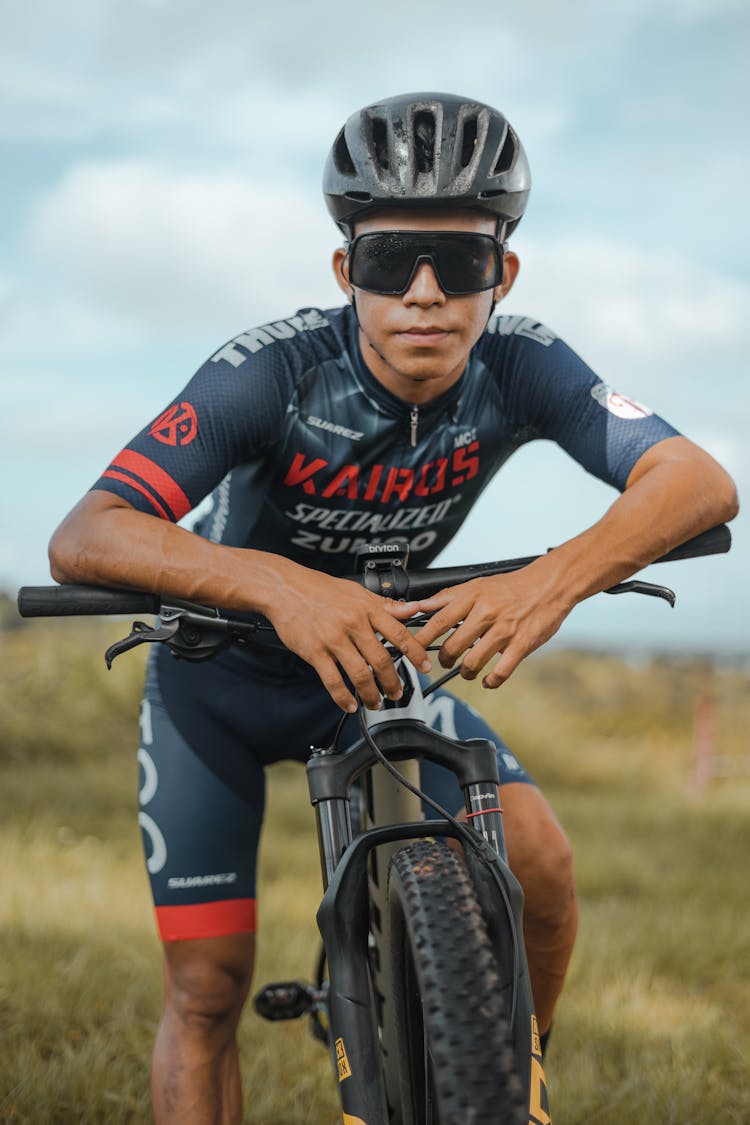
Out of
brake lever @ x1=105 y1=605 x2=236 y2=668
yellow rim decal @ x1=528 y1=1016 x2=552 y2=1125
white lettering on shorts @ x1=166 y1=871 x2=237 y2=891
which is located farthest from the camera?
white lettering on shorts @ x1=166 y1=871 x2=237 y2=891

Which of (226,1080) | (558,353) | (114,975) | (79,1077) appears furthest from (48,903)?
(558,353)

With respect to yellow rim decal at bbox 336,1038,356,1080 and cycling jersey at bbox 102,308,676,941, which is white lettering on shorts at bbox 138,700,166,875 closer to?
cycling jersey at bbox 102,308,676,941

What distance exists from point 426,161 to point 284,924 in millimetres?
4393

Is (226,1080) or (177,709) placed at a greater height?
(177,709)

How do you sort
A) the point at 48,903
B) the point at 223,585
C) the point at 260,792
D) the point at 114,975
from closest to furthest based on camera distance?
the point at 223,585 < the point at 260,792 < the point at 114,975 < the point at 48,903

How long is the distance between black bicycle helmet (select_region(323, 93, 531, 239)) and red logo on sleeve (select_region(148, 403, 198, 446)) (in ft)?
2.01

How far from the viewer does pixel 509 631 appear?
7.68 feet

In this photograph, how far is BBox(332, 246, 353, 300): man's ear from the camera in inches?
119

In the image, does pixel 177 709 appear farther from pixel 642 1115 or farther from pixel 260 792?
pixel 642 1115

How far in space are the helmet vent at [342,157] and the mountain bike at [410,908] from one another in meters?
0.99

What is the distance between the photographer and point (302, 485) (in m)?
3.05

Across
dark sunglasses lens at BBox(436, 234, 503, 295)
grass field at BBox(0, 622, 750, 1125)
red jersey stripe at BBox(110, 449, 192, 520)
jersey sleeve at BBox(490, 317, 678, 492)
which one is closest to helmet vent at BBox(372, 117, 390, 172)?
dark sunglasses lens at BBox(436, 234, 503, 295)

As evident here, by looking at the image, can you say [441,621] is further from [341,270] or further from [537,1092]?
[341,270]

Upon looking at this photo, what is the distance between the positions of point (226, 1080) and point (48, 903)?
121 inches
